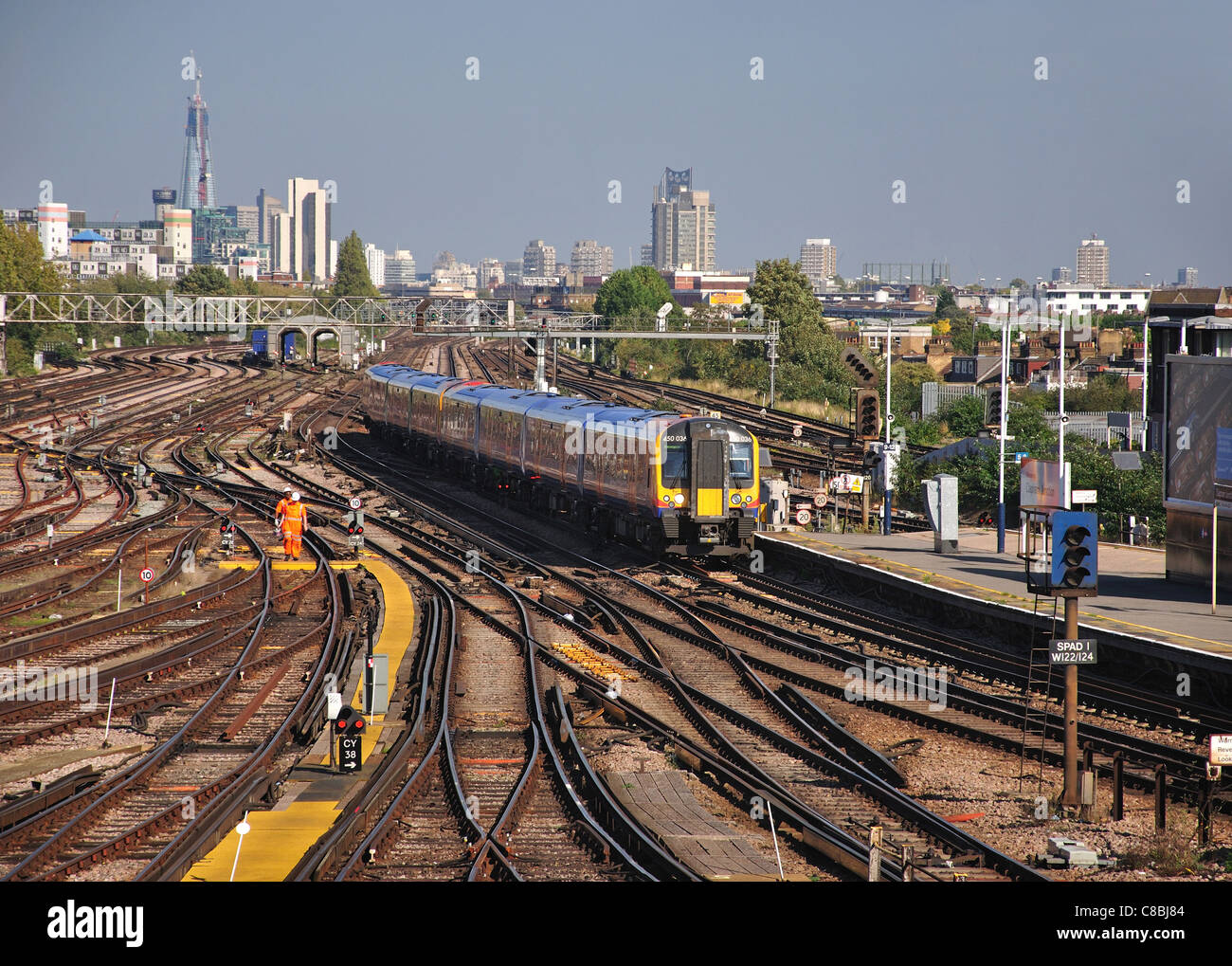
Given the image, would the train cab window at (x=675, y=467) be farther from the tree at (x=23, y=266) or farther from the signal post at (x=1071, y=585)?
the tree at (x=23, y=266)

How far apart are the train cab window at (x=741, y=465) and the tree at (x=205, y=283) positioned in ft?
333

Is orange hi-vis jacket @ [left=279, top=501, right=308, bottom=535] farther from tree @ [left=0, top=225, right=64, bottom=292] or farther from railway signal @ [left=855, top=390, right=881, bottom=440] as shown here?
tree @ [left=0, top=225, right=64, bottom=292]

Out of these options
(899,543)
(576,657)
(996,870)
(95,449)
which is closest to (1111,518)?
(899,543)

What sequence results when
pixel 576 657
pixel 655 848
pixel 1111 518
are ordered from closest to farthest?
pixel 655 848 → pixel 576 657 → pixel 1111 518

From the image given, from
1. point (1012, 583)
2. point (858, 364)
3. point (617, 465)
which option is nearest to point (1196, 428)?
point (1012, 583)

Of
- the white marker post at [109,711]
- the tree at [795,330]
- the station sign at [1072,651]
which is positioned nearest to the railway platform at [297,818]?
the white marker post at [109,711]

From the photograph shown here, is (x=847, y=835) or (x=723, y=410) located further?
(x=723, y=410)

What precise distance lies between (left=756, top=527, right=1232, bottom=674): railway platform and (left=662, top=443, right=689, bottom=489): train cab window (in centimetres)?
293

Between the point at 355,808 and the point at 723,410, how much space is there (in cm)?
4699

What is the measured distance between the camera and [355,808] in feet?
37.1

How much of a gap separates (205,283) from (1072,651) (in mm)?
120688

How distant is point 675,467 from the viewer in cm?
2508

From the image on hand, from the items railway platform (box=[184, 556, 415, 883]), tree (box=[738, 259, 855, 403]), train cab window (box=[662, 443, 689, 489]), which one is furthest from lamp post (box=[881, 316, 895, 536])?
tree (box=[738, 259, 855, 403])
